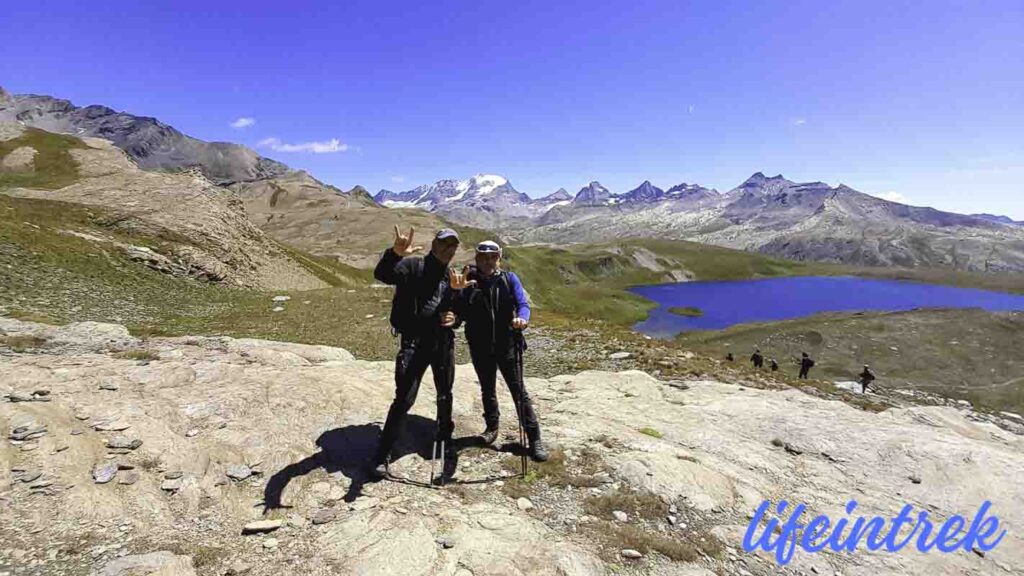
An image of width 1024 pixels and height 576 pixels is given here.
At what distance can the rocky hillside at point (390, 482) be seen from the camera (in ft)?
22.4

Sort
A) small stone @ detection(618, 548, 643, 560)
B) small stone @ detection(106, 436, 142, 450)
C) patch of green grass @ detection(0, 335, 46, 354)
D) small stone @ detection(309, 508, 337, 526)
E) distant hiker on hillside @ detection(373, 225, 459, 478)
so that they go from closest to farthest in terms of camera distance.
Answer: small stone @ detection(618, 548, 643, 560), small stone @ detection(309, 508, 337, 526), small stone @ detection(106, 436, 142, 450), distant hiker on hillside @ detection(373, 225, 459, 478), patch of green grass @ detection(0, 335, 46, 354)

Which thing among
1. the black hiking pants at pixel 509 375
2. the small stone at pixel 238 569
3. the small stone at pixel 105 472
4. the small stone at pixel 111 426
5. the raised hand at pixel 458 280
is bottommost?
the small stone at pixel 238 569

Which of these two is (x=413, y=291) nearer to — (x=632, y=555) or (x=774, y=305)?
(x=632, y=555)

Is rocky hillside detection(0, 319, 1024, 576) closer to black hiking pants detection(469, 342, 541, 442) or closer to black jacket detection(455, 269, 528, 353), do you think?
black hiking pants detection(469, 342, 541, 442)

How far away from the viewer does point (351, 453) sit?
963cm

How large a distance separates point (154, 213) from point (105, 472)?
42362mm

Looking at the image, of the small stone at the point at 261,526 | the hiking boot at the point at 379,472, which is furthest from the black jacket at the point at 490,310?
the small stone at the point at 261,526

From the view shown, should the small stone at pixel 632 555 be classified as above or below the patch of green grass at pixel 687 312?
above

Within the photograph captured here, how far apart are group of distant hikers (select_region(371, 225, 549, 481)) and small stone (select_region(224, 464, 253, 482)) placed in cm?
230

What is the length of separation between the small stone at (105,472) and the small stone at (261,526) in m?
2.67

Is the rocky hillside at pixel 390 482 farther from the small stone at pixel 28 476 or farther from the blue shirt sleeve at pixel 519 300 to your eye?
the blue shirt sleeve at pixel 519 300

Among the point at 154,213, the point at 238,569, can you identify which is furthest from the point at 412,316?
the point at 154,213

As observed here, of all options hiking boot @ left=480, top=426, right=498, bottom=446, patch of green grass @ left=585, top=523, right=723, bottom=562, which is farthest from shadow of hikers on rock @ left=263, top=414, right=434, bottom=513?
patch of green grass @ left=585, top=523, right=723, bottom=562

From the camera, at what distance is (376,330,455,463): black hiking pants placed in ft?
29.2
